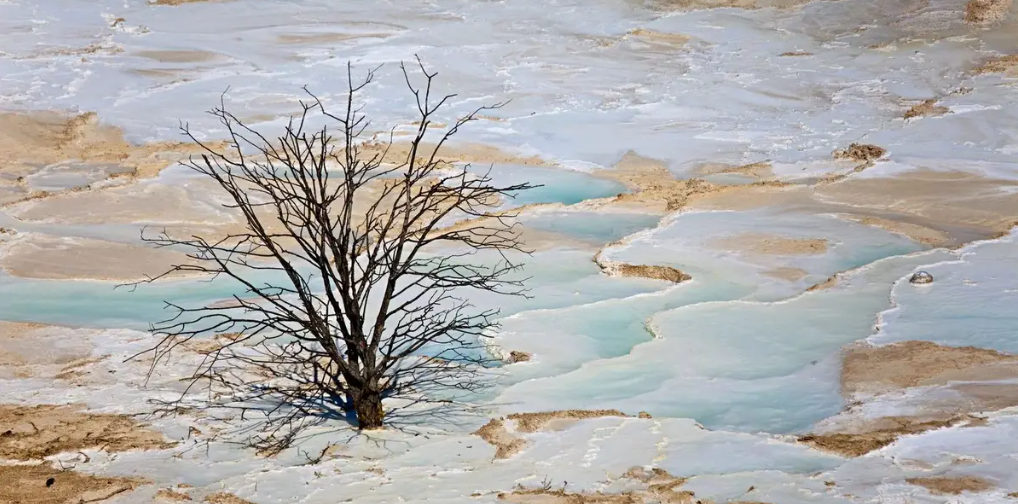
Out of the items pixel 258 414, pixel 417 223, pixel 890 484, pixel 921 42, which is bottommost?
pixel 890 484

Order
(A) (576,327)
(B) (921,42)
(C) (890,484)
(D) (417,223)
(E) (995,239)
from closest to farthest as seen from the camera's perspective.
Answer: (C) (890,484), (A) (576,327), (E) (995,239), (D) (417,223), (B) (921,42)

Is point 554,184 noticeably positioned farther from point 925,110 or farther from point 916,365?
point 916,365

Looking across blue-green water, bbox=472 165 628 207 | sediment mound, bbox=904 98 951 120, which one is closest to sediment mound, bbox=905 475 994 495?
blue-green water, bbox=472 165 628 207

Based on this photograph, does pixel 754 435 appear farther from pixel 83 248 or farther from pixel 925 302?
pixel 83 248

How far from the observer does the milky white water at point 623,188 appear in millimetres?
5367

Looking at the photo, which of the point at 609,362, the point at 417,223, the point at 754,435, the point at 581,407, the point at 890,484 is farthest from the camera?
the point at 417,223

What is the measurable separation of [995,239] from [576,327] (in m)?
3.86

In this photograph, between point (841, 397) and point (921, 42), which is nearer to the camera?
point (841, 397)

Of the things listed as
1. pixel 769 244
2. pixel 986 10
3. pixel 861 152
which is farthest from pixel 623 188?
pixel 986 10

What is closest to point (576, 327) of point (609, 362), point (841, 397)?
point (609, 362)

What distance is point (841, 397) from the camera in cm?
635

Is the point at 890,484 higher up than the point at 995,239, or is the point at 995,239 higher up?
the point at 995,239

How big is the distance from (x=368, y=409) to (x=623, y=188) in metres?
5.88

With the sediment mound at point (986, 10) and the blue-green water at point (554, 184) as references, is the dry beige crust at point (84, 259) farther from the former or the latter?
the sediment mound at point (986, 10)
